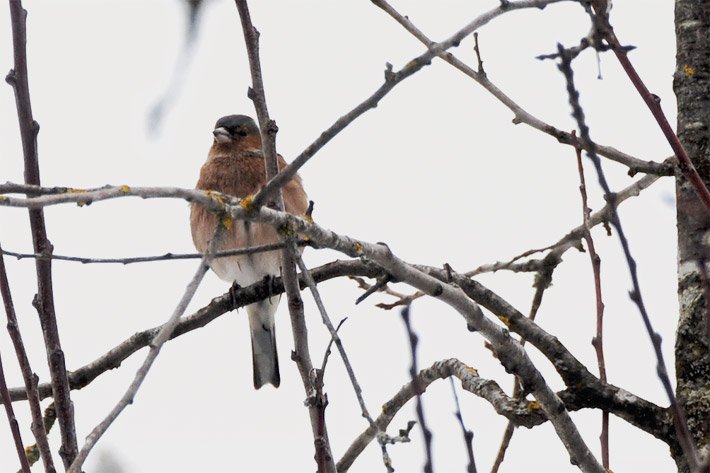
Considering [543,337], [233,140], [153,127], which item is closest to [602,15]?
[153,127]

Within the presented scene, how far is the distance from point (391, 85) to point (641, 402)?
1627 millimetres

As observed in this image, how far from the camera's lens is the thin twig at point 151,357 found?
200 centimetres

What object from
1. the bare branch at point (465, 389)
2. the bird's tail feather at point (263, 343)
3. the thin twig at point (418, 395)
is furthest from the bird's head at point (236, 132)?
the thin twig at point (418, 395)

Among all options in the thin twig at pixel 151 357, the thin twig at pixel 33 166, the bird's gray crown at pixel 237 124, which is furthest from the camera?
the bird's gray crown at pixel 237 124

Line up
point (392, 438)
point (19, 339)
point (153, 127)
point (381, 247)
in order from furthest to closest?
1. point (381, 247)
2. point (19, 339)
3. point (392, 438)
4. point (153, 127)

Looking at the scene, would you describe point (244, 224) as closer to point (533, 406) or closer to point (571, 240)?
point (571, 240)

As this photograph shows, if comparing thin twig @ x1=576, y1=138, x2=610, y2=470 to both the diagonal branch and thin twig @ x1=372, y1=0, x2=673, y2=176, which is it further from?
the diagonal branch

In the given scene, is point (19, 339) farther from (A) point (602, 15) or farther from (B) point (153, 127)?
(A) point (602, 15)

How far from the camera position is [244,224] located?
5695 millimetres

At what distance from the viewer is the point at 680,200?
140 inches

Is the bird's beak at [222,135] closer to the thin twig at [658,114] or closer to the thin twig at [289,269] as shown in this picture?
the thin twig at [289,269]

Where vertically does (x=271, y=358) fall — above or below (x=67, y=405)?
above

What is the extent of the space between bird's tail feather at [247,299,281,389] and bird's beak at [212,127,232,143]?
3.59ft

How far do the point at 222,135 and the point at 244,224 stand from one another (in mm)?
1518
